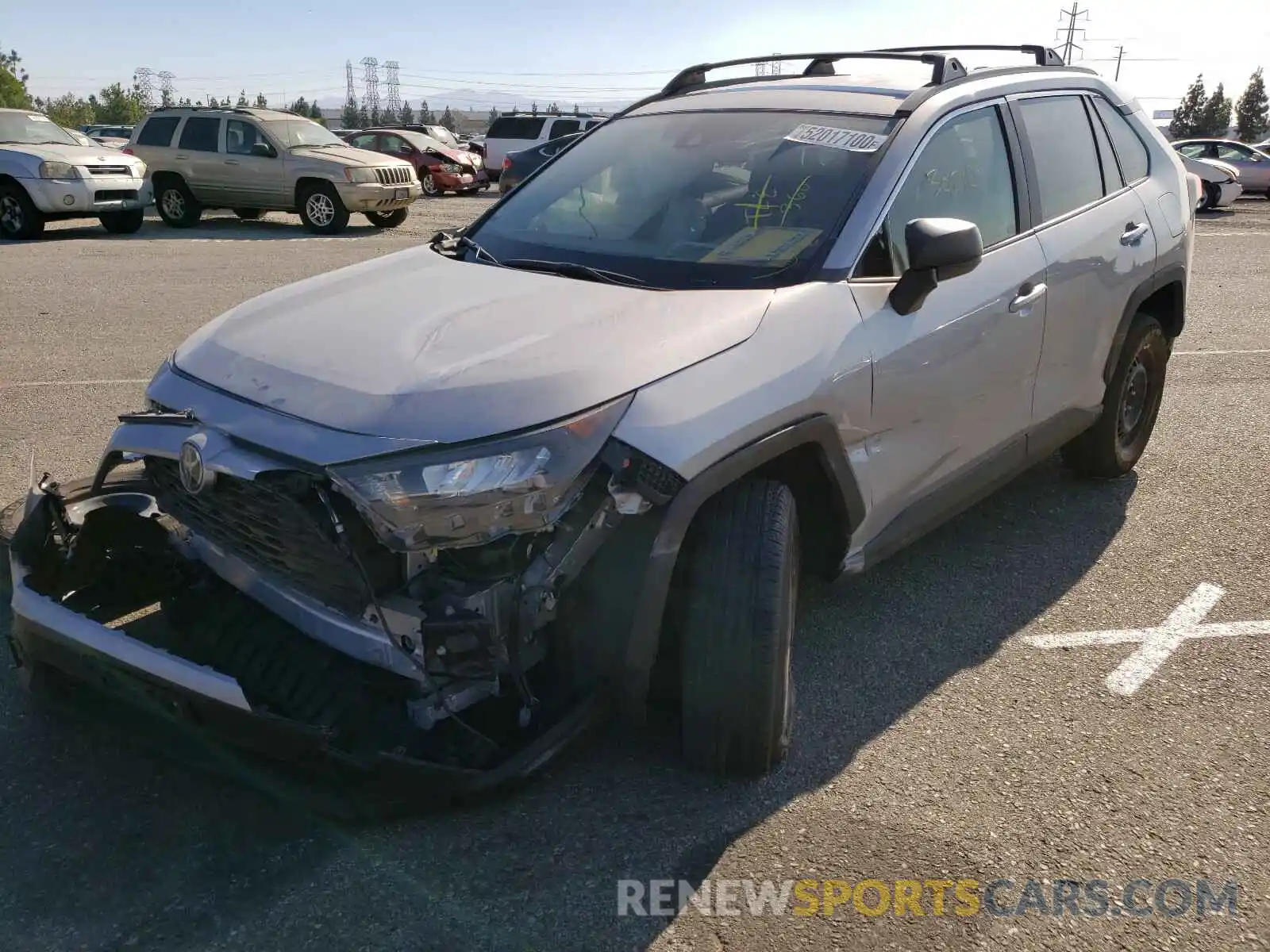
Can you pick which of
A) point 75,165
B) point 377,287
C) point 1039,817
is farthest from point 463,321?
point 75,165

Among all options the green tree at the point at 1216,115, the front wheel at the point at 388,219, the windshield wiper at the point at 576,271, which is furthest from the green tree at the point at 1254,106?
the windshield wiper at the point at 576,271

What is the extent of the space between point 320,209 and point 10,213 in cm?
414

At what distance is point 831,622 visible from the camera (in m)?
3.84

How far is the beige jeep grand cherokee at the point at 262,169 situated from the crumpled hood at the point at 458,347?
557 inches

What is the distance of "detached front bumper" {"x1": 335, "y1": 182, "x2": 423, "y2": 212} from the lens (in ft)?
54.2

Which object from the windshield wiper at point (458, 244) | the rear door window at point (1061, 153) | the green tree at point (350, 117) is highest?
the rear door window at point (1061, 153)

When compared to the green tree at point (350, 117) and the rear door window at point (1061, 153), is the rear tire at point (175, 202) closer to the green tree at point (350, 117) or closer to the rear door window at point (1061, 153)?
the rear door window at point (1061, 153)

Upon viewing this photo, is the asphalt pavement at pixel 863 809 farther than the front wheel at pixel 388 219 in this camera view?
No

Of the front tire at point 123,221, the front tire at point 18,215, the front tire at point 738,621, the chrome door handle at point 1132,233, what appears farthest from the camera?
the front tire at point 123,221

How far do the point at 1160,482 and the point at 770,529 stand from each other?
332 cm

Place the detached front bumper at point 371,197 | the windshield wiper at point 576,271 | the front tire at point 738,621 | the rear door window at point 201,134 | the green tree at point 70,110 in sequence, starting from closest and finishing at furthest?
the front tire at point 738,621 < the windshield wiper at point 576,271 < the detached front bumper at point 371,197 < the rear door window at point 201,134 < the green tree at point 70,110

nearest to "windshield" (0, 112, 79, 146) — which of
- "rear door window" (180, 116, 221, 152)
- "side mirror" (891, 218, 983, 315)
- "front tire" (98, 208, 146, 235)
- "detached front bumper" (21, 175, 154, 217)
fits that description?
"detached front bumper" (21, 175, 154, 217)

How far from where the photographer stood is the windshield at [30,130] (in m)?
15.1

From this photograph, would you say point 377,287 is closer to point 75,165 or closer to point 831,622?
point 831,622
